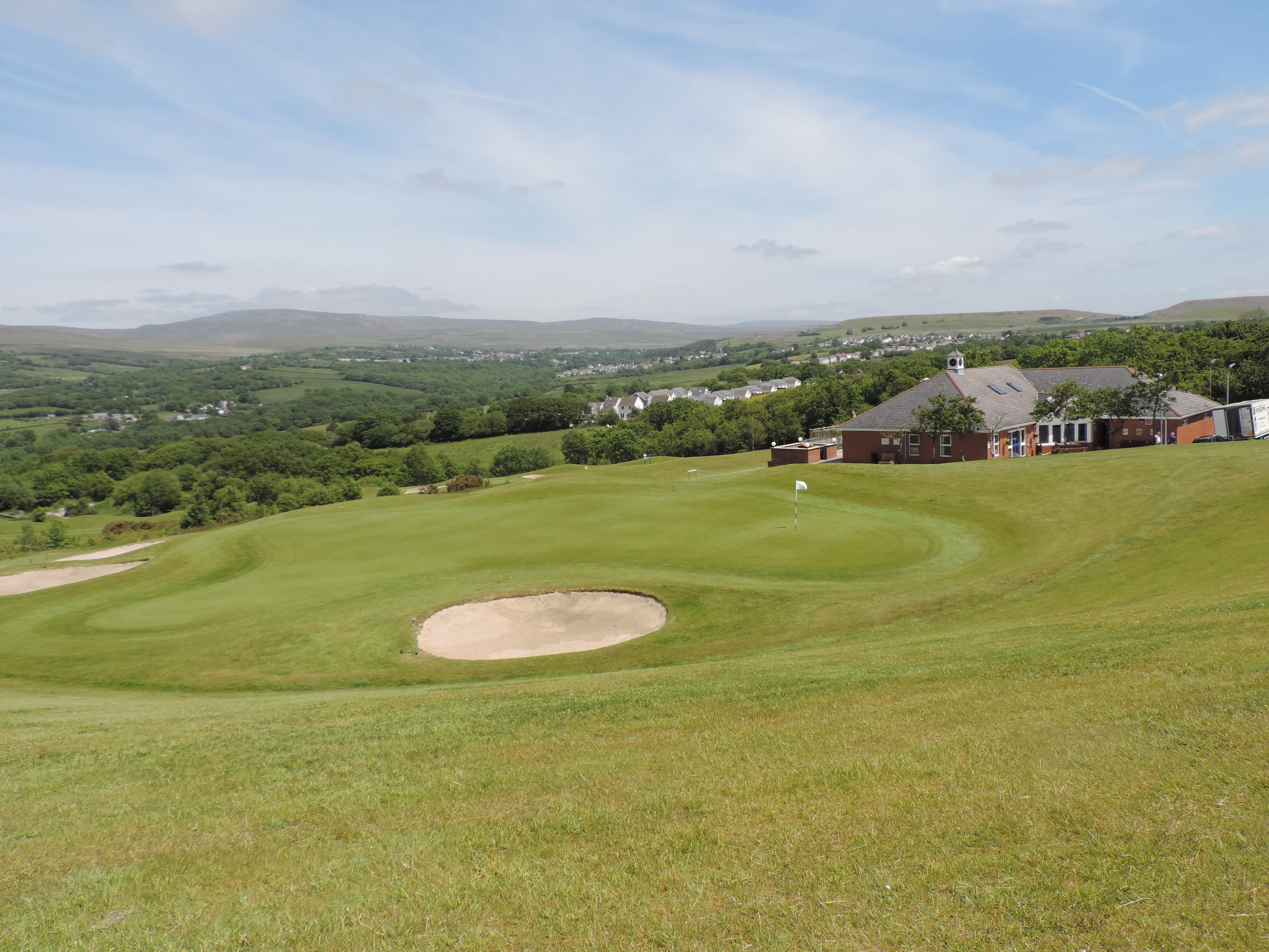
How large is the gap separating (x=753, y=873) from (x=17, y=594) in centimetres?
3749

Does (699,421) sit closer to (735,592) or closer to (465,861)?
(735,592)

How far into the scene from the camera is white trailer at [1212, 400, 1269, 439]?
5300 cm

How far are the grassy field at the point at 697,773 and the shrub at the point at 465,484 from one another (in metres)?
44.0

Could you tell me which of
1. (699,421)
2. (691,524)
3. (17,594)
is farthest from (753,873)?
(699,421)

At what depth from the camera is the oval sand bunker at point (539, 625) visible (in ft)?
74.0

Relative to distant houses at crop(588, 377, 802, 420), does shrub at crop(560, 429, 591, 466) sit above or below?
below

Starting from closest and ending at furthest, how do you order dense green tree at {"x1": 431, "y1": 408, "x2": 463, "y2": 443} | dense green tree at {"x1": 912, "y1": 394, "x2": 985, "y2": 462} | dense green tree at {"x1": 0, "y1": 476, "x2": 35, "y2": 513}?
1. dense green tree at {"x1": 912, "y1": 394, "x2": 985, "y2": 462}
2. dense green tree at {"x1": 0, "y1": 476, "x2": 35, "y2": 513}
3. dense green tree at {"x1": 431, "y1": 408, "x2": 463, "y2": 443}

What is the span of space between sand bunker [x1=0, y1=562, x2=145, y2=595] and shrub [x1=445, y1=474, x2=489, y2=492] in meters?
32.0

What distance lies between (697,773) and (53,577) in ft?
135

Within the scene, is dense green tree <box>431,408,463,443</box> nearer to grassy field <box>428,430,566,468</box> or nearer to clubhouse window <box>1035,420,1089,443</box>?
grassy field <box>428,430,566,468</box>

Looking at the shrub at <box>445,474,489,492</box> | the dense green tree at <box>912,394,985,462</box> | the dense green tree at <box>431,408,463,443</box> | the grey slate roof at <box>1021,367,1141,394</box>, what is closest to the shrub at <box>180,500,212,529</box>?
the shrub at <box>445,474,489,492</box>

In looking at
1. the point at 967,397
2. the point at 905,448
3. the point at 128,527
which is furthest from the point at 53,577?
the point at 967,397

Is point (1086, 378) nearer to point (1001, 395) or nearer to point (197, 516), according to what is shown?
point (1001, 395)

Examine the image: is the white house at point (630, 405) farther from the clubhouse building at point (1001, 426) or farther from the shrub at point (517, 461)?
the clubhouse building at point (1001, 426)
